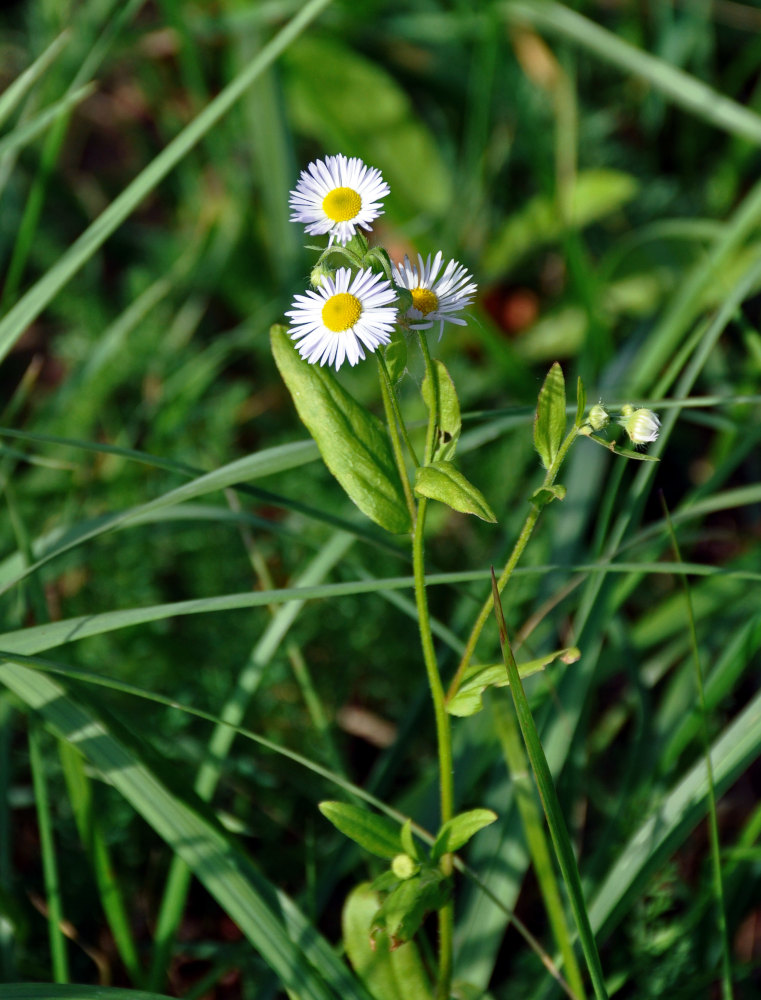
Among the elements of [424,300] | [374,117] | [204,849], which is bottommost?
[204,849]

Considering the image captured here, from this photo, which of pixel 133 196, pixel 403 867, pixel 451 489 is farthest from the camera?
pixel 133 196

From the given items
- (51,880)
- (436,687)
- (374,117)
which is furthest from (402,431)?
(374,117)

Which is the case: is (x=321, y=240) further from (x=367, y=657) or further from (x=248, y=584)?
(x=367, y=657)

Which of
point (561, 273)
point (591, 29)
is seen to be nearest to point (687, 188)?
point (561, 273)

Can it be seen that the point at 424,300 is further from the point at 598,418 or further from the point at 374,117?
the point at 374,117

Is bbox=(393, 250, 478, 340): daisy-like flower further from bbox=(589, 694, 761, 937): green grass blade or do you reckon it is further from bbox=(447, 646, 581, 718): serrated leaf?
bbox=(589, 694, 761, 937): green grass blade
